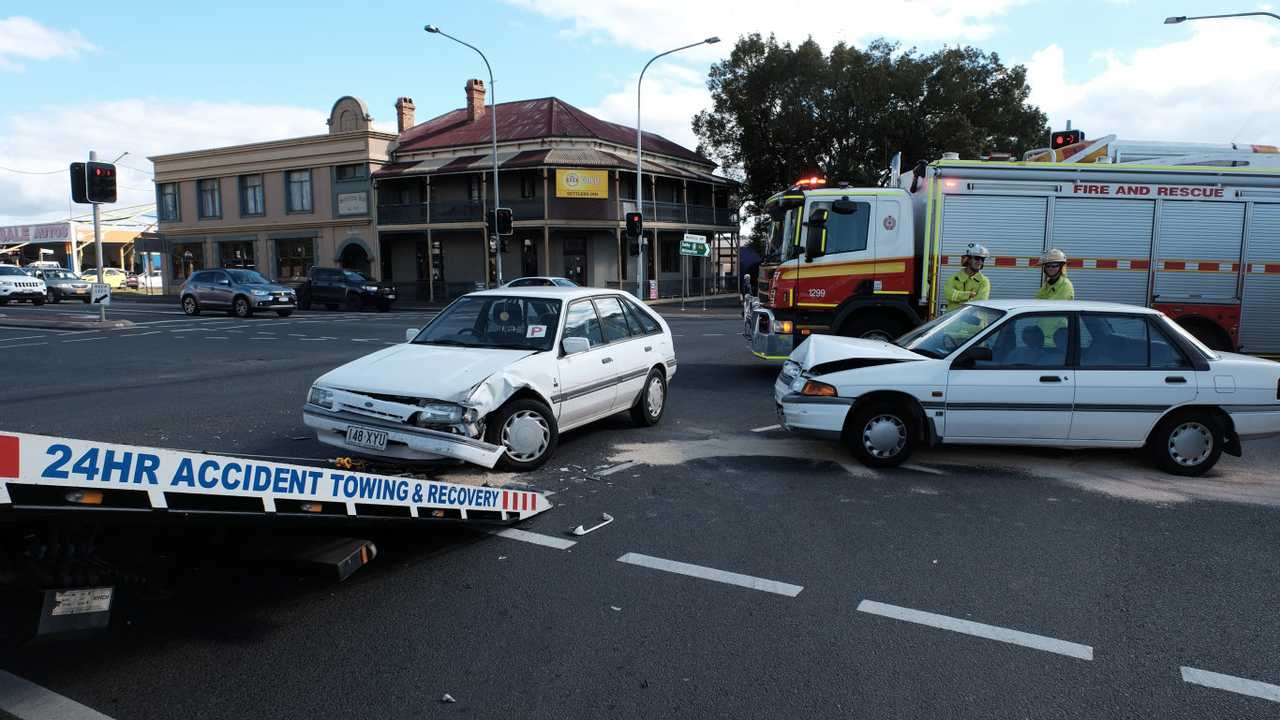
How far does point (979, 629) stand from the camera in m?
3.80

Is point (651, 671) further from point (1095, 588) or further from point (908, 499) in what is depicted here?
point (908, 499)

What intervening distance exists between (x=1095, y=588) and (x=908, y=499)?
164 centimetres

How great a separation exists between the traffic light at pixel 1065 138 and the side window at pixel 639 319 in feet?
35.0

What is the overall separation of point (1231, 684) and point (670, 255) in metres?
39.4

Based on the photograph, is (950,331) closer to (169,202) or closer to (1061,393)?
(1061,393)

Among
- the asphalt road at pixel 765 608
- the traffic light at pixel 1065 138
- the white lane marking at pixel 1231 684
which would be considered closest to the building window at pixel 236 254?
the traffic light at pixel 1065 138

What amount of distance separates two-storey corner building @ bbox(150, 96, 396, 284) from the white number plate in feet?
119

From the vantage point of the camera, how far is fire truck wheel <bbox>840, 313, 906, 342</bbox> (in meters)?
10.2

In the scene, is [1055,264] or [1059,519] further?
[1055,264]

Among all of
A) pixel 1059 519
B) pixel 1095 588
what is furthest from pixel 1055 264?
pixel 1095 588

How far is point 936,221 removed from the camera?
9703 mm

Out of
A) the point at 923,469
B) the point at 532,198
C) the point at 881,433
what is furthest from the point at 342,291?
the point at 923,469

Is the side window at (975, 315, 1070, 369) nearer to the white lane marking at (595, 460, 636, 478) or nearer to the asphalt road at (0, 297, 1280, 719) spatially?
the asphalt road at (0, 297, 1280, 719)

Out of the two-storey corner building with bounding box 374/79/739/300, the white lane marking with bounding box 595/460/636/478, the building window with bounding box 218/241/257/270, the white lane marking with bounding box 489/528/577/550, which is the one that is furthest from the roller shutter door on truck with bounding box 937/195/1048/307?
the building window with bounding box 218/241/257/270
